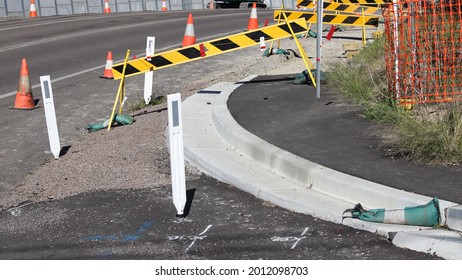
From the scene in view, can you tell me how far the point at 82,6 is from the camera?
119 feet

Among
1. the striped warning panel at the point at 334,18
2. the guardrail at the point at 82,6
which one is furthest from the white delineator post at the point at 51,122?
the guardrail at the point at 82,6

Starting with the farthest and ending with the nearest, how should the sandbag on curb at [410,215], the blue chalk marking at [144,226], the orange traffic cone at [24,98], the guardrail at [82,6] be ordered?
the guardrail at [82,6]
the orange traffic cone at [24,98]
the blue chalk marking at [144,226]
the sandbag on curb at [410,215]

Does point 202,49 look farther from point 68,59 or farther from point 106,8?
point 106,8

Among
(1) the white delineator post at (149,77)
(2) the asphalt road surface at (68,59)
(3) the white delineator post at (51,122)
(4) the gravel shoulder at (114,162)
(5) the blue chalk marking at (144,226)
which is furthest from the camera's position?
(1) the white delineator post at (149,77)

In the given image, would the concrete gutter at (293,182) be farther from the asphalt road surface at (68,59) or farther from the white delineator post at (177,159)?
the asphalt road surface at (68,59)

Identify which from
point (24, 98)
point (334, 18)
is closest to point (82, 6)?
point (334, 18)

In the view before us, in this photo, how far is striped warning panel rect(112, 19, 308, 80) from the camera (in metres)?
11.7

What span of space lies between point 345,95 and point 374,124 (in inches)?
67.4

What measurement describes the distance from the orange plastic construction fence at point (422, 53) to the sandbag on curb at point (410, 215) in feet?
10.7

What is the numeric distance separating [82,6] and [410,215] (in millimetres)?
31458

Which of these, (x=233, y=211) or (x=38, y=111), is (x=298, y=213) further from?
(x=38, y=111)

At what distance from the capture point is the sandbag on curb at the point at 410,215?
6402 millimetres

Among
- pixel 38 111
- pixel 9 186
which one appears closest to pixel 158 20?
pixel 38 111

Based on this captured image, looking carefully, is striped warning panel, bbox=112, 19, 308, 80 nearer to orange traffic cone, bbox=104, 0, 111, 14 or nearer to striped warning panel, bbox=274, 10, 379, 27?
striped warning panel, bbox=274, 10, 379, 27
